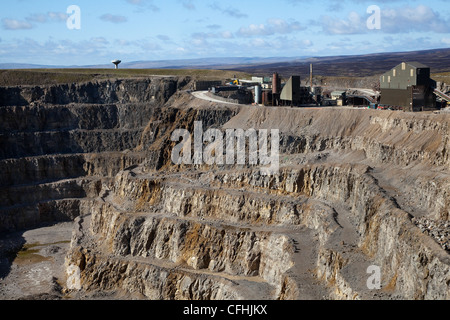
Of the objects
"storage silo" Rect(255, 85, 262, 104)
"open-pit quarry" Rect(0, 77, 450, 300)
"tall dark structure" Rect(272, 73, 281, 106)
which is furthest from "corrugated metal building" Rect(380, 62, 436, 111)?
"storage silo" Rect(255, 85, 262, 104)

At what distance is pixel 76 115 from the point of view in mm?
125938

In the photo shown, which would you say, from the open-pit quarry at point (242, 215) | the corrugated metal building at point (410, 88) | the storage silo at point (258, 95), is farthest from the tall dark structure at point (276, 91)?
the corrugated metal building at point (410, 88)

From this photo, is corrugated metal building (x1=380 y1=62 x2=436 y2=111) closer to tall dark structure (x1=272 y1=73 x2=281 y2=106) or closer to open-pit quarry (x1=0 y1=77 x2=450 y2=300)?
open-pit quarry (x1=0 y1=77 x2=450 y2=300)

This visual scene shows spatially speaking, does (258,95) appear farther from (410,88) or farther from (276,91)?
(410,88)

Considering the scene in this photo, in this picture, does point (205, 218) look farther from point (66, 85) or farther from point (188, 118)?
point (66, 85)

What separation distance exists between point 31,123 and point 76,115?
9310mm

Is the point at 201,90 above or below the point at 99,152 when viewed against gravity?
above

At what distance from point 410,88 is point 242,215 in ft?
92.3

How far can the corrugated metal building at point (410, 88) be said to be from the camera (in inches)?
3081

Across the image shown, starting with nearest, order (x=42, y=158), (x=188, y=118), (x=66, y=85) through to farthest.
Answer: (x=188, y=118) → (x=42, y=158) → (x=66, y=85)

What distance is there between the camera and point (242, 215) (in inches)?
2830

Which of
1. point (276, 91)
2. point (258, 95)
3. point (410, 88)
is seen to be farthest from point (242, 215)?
point (258, 95)
